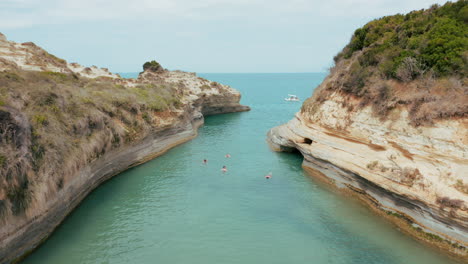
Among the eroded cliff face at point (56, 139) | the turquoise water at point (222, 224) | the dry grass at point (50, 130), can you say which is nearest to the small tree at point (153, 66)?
the eroded cliff face at point (56, 139)

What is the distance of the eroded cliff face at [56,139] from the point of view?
530 inches

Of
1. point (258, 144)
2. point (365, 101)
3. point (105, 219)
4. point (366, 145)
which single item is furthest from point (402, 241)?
point (258, 144)

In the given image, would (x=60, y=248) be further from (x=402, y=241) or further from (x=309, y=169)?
(x=309, y=169)

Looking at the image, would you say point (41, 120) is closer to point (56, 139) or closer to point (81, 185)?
point (56, 139)

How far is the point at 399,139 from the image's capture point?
1764 centimetres

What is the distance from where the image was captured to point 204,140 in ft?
124

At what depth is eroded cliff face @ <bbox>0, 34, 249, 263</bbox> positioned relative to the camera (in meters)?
13.5

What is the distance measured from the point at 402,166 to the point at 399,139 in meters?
1.92

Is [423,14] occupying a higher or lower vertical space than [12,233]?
higher

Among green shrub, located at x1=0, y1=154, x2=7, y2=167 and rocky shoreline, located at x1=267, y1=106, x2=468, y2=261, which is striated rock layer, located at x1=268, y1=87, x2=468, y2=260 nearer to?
rocky shoreline, located at x1=267, y1=106, x2=468, y2=261

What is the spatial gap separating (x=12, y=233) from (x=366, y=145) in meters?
20.6

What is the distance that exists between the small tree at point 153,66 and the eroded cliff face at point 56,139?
29544 millimetres

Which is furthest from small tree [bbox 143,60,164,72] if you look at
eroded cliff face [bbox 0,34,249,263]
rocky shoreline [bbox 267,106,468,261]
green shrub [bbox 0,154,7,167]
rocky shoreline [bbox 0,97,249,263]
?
green shrub [bbox 0,154,7,167]

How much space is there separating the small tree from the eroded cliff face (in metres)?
29.5
